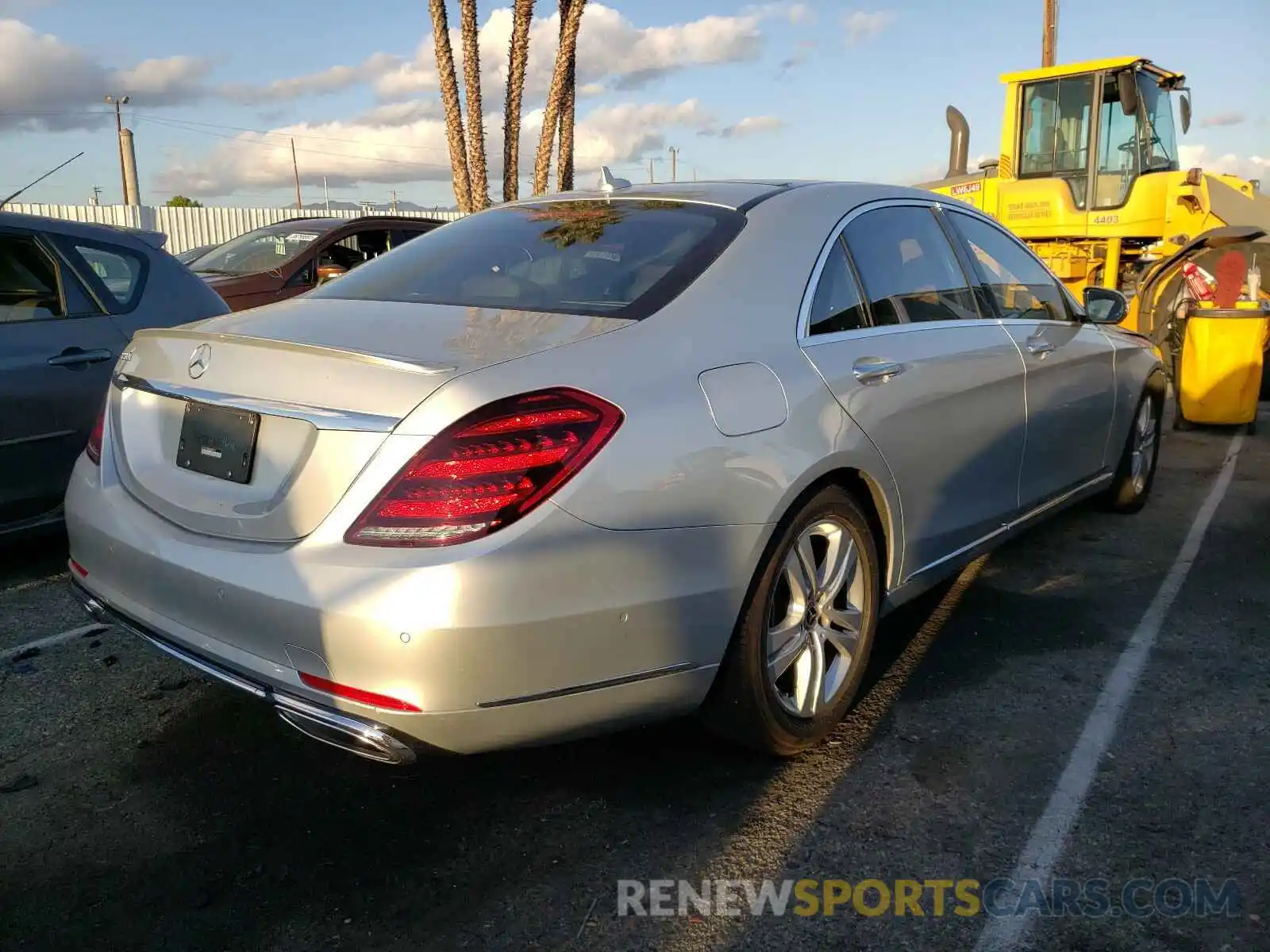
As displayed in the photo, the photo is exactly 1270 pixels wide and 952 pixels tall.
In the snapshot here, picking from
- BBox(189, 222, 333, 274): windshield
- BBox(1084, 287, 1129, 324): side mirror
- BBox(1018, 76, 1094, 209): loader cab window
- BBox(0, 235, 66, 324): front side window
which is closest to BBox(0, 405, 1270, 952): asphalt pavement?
BBox(0, 235, 66, 324): front side window

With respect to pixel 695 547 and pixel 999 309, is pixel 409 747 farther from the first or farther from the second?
pixel 999 309

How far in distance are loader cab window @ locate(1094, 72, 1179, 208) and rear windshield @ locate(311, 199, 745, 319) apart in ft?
33.3

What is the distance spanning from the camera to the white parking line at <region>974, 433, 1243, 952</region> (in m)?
2.32

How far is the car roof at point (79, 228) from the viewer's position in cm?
471

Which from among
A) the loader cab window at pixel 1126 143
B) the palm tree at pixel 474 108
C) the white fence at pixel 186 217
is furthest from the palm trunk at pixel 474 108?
the loader cab window at pixel 1126 143

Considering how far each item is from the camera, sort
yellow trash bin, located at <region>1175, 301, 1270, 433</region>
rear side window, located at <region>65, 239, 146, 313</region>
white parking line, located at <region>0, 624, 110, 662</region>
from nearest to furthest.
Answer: white parking line, located at <region>0, 624, 110, 662</region>, rear side window, located at <region>65, 239, 146, 313</region>, yellow trash bin, located at <region>1175, 301, 1270, 433</region>

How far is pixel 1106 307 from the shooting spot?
5.00 meters

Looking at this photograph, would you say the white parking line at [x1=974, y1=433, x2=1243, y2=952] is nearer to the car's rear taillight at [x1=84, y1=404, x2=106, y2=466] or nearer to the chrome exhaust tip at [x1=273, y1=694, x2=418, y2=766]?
the chrome exhaust tip at [x1=273, y1=694, x2=418, y2=766]

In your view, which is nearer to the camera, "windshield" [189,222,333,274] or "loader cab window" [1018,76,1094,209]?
"windshield" [189,222,333,274]

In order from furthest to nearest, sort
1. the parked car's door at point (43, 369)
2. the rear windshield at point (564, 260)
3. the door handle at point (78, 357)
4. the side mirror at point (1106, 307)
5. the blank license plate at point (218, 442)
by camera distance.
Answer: the side mirror at point (1106, 307) → the door handle at point (78, 357) → the parked car's door at point (43, 369) → the rear windshield at point (564, 260) → the blank license plate at point (218, 442)

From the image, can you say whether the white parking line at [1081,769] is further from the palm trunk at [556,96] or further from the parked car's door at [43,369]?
the palm trunk at [556,96]

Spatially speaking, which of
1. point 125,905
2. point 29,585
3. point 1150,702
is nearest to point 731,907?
point 125,905

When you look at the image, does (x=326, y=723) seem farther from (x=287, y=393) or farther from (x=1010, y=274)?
(x=1010, y=274)

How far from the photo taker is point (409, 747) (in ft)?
7.56
